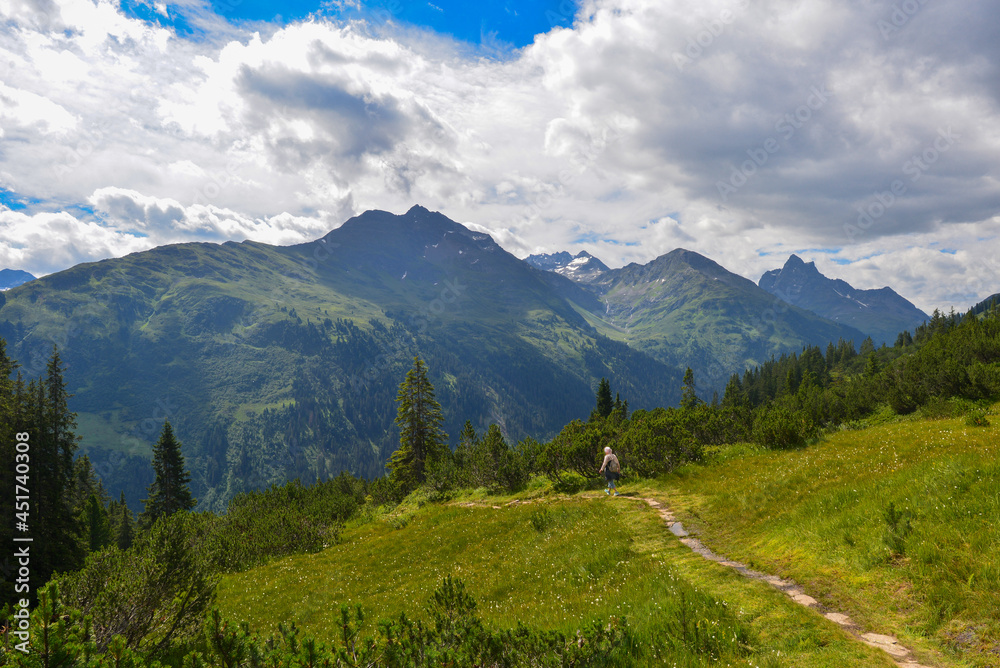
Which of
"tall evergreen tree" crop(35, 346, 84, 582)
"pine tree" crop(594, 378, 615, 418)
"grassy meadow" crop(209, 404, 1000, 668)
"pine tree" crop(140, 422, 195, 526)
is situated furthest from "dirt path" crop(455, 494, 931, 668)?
"pine tree" crop(594, 378, 615, 418)

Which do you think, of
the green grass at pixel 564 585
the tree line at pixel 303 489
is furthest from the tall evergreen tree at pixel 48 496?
the green grass at pixel 564 585

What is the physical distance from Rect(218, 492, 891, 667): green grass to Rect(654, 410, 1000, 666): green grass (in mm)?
1285

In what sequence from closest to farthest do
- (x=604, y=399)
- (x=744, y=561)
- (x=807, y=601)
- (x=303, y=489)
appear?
1. (x=807, y=601)
2. (x=744, y=561)
3. (x=303, y=489)
4. (x=604, y=399)

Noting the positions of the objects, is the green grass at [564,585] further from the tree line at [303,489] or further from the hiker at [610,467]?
the tree line at [303,489]

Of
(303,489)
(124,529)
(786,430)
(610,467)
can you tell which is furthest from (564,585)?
(124,529)

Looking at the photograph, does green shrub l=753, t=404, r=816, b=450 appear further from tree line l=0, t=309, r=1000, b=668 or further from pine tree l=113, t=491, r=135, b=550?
pine tree l=113, t=491, r=135, b=550

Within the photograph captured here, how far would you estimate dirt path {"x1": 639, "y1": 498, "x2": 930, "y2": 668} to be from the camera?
6552mm

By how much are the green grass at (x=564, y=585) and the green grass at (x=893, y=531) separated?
1.28 m

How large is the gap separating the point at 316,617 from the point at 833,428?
30.1 meters

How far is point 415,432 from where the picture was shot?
53.5 meters

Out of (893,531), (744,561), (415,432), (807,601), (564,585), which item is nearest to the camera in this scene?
(807,601)

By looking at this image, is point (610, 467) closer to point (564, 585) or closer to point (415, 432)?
point (564, 585)

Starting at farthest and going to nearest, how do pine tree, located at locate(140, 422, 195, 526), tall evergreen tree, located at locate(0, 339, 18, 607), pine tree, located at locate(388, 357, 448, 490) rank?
1. pine tree, located at locate(140, 422, 195, 526)
2. pine tree, located at locate(388, 357, 448, 490)
3. tall evergreen tree, located at locate(0, 339, 18, 607)

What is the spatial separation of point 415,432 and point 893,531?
48.8m
